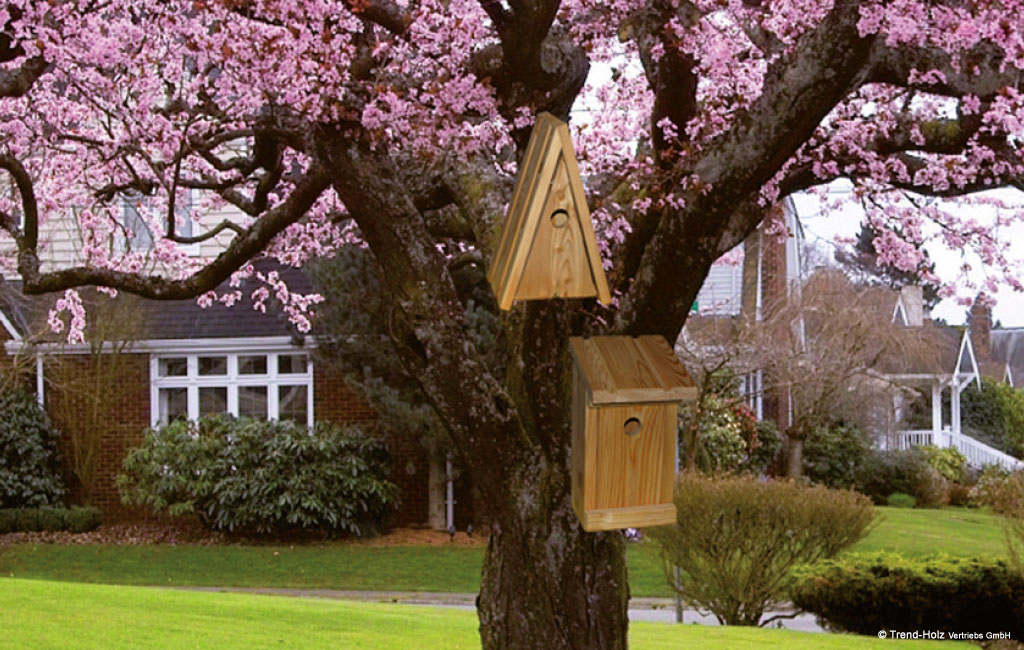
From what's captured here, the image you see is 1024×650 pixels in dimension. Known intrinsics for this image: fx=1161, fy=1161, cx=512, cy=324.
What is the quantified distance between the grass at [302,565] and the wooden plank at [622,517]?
7.90m

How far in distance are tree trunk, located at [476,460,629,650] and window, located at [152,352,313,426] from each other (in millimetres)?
13308

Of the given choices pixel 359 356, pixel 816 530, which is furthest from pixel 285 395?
pixel 816 530

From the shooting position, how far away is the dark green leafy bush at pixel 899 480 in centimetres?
2289

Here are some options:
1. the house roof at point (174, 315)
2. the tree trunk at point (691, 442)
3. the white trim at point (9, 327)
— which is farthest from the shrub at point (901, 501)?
the white trim at point (9, 327)

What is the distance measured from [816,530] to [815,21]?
21.8 ft

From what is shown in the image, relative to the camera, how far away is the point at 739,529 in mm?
10781

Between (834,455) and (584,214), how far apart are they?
65.3 ft

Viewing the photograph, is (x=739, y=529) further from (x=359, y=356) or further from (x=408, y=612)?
(x=359, y=356)

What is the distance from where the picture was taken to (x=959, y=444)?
28.0 meters

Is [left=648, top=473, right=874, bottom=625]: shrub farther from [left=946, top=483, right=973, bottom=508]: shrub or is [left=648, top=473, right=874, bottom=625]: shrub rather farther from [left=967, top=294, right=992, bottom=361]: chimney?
[left=967, top=294, right=992, bottom=361]: chimney

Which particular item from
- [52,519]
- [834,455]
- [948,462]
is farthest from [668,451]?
[948,462]

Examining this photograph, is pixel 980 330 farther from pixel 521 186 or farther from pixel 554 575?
pixel 521 186

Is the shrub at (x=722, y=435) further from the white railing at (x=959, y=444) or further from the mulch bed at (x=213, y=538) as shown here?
the white railing at (x=959, y=444)

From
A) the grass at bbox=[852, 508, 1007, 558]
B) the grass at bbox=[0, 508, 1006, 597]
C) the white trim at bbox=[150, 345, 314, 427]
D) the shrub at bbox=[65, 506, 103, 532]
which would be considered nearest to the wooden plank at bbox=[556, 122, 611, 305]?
the grass at bbox=[0, 508, 1006, 597]
